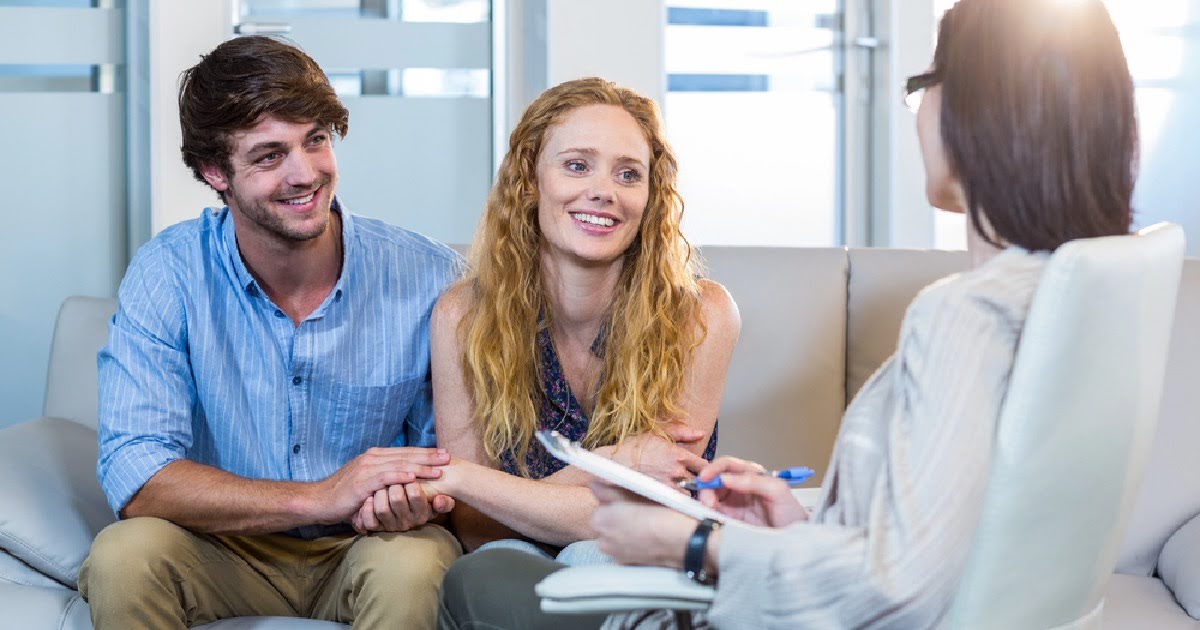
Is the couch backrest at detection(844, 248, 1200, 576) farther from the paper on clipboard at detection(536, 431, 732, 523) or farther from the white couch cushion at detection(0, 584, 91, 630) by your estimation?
the white couch cushion at detection(0, 584, 91, 630)

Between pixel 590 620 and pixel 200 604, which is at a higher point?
pixel 590 620

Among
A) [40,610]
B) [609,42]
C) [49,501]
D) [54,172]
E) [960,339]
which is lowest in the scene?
[40,610]

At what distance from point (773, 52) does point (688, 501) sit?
304cm

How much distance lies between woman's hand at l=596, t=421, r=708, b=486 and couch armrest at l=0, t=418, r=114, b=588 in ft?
2.71

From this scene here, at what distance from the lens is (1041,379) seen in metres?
0.93

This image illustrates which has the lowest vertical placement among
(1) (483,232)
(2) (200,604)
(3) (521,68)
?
(2) (200,604)

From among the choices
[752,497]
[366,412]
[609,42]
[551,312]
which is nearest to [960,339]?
[752,497]

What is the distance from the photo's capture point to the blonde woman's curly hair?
1.82 meters

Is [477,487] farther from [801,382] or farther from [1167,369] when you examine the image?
[1167,369]

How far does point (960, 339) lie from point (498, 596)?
2.05 ft

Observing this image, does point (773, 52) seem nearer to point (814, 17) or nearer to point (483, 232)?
point (814, 17)

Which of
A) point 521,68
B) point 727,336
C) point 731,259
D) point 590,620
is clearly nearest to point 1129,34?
point 521,68

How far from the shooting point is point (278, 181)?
185cm

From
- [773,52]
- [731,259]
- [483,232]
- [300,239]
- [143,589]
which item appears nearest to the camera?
[143,589]
